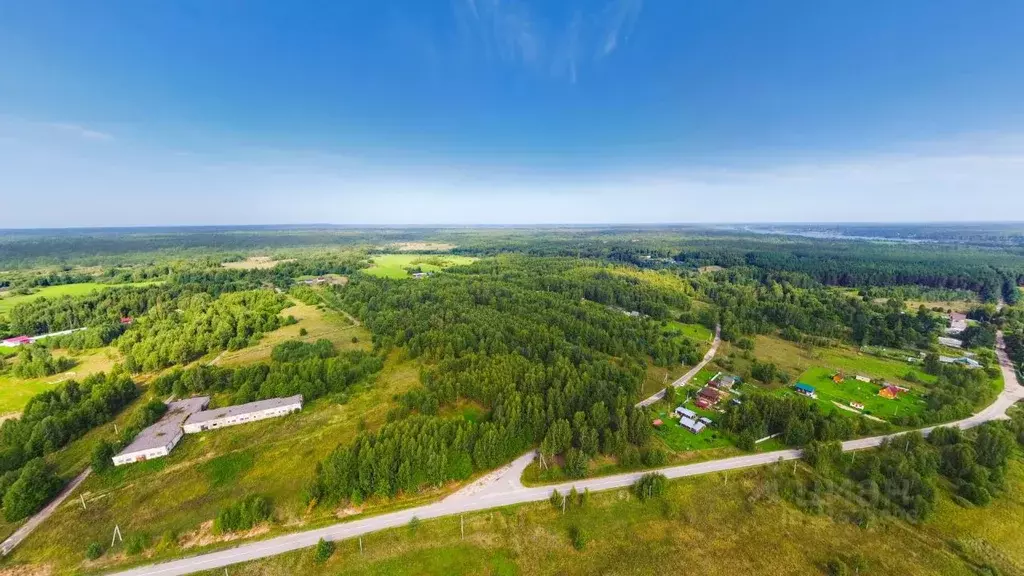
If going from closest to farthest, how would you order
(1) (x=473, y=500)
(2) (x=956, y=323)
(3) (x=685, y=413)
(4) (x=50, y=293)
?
1. (1) (x=473, y=500)
2. (3) (x=685, y=413)
3. (2) (x=956, y=323)
4. (4) (x=50, y=293)

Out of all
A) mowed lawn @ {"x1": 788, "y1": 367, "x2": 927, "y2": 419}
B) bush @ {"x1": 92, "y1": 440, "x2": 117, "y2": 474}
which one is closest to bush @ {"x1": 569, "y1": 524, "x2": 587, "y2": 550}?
mowed lawn @ {"x1": 788, "y1": 367, "x2": 927, "y2": 419}

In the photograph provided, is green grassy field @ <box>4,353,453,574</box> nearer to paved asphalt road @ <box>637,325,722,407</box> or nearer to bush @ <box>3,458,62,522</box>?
bush @ <box>3,458,62,522</box>

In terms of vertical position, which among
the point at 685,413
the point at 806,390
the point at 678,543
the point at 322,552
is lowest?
the point at 678,543

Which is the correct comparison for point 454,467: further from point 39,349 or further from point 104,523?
point 39,349

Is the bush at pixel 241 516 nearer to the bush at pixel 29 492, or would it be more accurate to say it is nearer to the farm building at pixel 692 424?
the bush at pixel 29 492

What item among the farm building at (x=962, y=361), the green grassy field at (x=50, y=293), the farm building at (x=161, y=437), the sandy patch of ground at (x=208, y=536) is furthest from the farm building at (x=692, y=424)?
the green grassy field at (x=50, y=293)

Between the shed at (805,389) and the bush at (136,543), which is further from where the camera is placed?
the shed at (805,389)

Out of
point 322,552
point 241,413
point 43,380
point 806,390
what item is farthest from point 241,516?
point 806,390

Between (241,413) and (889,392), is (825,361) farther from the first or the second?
(241,413)
